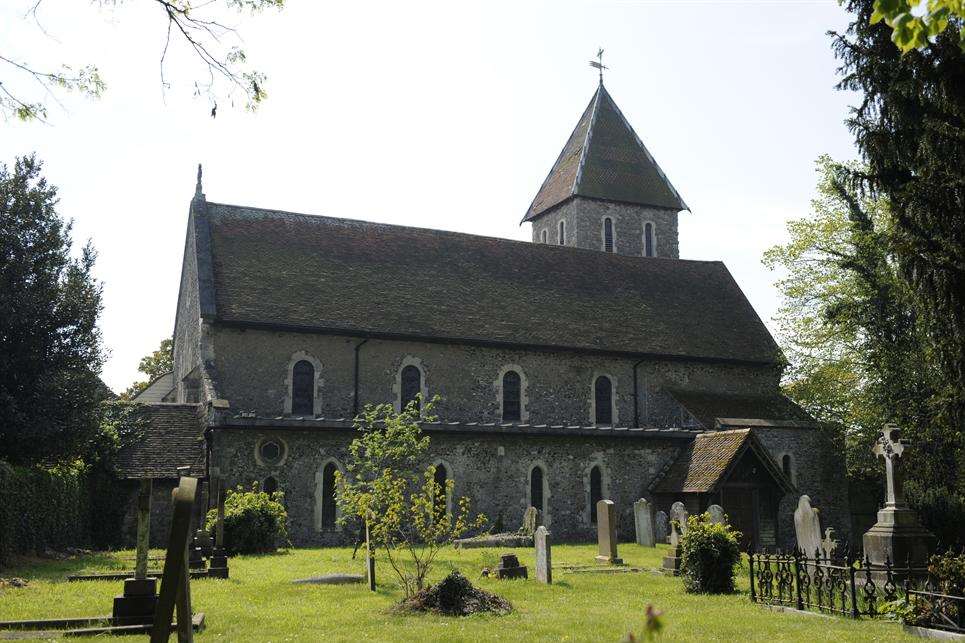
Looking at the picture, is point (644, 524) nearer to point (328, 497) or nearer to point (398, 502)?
point (328, 497)

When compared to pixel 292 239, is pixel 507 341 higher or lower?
lower

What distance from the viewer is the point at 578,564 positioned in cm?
1839

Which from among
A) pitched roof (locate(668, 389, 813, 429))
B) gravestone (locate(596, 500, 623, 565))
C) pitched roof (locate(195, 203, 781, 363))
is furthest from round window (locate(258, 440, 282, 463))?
pitched roof (locate(668, 389, 813, 429))

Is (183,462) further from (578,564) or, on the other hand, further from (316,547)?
(578,564)

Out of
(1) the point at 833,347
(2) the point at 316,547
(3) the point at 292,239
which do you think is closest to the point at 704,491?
(2) the point at 316,547

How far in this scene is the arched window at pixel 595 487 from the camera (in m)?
25.9

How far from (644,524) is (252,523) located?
10450 millimetres

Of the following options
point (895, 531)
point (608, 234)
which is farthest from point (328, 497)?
point (608, 234)

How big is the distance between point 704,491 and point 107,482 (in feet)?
51.4

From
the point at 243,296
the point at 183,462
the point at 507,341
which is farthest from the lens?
the point at 507,341

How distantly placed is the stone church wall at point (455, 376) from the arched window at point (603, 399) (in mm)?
207

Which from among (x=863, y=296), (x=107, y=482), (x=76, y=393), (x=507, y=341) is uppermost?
(x=863, y=296)

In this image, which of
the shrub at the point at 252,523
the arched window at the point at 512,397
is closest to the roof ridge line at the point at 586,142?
the arched window at the point at 512,397

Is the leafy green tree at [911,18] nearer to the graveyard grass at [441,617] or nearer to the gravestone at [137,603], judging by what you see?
the graveyard grass at [441,617]
